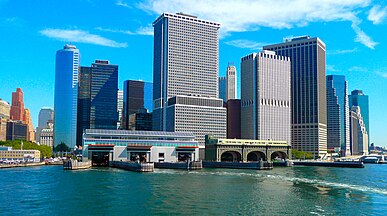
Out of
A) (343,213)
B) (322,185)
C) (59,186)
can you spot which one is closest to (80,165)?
(59,186)

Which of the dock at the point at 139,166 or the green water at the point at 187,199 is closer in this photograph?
the green water at the point at 187,199

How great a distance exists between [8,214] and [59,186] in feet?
119

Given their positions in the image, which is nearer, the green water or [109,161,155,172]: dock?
the green water

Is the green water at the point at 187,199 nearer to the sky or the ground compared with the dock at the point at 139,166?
nearer to the ground

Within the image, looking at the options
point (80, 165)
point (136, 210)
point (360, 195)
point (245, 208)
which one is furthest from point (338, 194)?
point (80, 165)

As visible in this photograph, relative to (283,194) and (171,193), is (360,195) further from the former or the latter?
(171,193)

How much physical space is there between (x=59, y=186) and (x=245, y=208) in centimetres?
5021

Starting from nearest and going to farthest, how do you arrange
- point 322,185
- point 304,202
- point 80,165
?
point 304,202 < point 322,185 < point 80,165

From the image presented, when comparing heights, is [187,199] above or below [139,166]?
below

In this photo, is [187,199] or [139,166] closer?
[187,199]

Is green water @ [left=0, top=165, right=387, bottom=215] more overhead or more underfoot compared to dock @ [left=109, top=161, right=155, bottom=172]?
more underfoot

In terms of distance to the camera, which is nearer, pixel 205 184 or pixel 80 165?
pixel 205 184

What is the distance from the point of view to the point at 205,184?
107312 mm

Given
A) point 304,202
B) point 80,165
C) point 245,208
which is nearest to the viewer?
point 245,208
